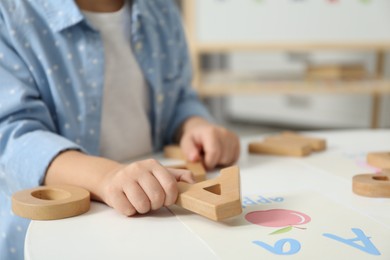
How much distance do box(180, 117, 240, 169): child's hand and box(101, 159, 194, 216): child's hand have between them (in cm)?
17

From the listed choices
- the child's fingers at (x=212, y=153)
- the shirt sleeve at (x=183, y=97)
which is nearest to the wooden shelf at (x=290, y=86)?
the shirt sleeve at (x=183, y=97)

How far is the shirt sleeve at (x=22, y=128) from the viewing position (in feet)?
1.82

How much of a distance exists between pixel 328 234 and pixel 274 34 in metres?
1.48

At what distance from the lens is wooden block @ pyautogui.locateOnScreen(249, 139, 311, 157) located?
683 mm

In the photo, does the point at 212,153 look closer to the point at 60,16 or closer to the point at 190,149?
the point at 190,149

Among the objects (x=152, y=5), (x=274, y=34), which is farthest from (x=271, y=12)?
(x=152, y=5)

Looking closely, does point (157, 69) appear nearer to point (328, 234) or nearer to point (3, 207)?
point (3, 207)

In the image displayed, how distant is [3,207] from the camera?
2.14 feet

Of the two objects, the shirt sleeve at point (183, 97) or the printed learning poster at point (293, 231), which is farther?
the shirt sleeve at point (183, 97)

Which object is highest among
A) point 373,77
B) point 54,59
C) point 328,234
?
point 54,59

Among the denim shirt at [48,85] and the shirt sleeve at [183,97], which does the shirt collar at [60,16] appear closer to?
the denim shirt at [48,85]

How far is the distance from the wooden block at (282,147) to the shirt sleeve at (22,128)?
0.25 m

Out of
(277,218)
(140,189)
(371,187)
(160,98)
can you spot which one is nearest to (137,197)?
(140,189)

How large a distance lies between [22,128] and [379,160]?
1.31ft
